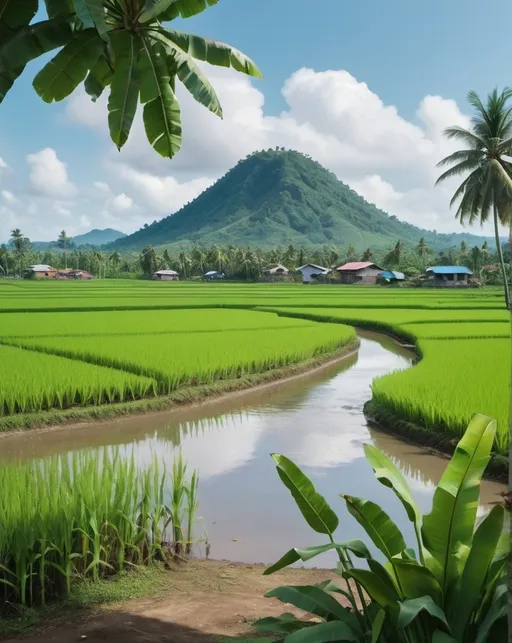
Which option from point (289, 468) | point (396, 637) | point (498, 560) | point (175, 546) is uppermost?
point (289, 468)

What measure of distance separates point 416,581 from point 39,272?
83.4m

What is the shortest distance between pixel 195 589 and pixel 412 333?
15.3m

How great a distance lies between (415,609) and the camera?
2.16 metres

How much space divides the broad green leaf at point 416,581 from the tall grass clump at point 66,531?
1.78 metres

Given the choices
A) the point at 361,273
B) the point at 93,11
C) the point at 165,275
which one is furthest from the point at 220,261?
the point at 93,11

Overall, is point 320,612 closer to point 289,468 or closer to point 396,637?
point 396,637

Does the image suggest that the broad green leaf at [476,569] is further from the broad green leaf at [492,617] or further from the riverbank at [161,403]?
the riverbank at [161,403]

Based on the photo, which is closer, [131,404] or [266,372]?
[131,404]

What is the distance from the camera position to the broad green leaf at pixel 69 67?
417 cm

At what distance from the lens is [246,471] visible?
23.4ft

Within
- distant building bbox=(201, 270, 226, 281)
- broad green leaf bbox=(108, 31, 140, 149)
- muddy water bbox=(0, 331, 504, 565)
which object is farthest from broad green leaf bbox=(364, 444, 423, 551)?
distant building bbox=(201, 270, 226, 281)

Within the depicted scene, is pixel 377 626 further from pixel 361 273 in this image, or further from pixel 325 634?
pixel 361 273

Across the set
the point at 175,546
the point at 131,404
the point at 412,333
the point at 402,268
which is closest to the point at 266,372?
the point at 131,404

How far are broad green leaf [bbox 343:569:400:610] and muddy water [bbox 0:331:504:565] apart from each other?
2490 mm
